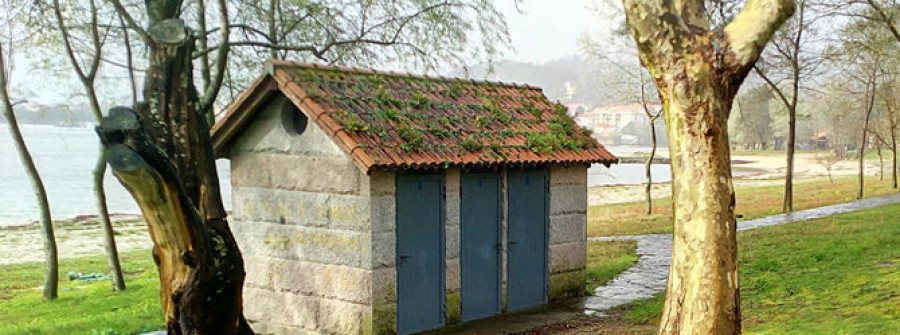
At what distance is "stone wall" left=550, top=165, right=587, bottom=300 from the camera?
13.2 meters

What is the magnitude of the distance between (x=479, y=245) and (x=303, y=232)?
254 cm

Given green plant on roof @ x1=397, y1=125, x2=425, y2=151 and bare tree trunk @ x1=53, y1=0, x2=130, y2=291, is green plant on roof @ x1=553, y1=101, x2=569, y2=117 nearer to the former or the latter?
green plant on roof @ x1=397, y1=125, x2=425, y2=151

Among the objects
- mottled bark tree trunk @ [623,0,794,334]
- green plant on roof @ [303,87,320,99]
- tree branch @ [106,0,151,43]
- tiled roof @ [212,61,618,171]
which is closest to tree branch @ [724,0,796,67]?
mottled bark tree trunk @ [623,0,794,334]

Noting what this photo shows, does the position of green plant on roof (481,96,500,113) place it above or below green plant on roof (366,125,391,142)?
above

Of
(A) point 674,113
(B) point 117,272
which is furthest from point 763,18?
(B) point 117,272

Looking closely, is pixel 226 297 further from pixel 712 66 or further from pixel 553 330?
pixel 712 66

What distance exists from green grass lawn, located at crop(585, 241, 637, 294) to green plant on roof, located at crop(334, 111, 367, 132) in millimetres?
5703

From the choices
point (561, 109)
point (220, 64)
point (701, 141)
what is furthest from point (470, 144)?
point (220, 64)

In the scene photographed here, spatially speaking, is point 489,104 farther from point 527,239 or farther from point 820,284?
point 820,284

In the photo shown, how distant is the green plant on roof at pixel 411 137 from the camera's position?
35.3 ft

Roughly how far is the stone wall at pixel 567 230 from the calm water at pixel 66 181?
48.1ft

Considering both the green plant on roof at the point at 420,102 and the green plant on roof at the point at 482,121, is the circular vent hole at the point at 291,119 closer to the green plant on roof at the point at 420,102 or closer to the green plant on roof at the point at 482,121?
the green plant on roof at the point at 420,102

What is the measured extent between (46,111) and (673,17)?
722 inches

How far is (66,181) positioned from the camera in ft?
204
